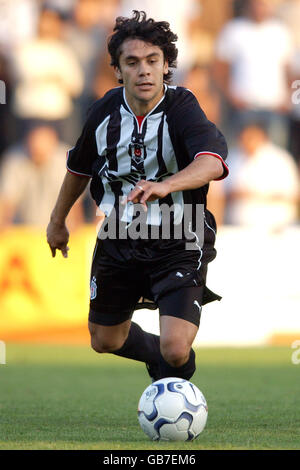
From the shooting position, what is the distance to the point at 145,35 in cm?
532

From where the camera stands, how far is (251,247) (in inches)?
426

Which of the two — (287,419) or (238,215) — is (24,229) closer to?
(238,215)

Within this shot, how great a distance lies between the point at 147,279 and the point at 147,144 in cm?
77

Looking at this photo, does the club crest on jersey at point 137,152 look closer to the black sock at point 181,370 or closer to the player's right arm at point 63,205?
the player's right arm at point 63,205

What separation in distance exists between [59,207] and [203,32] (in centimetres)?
717

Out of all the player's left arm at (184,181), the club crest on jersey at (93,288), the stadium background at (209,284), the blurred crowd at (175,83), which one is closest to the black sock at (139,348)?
the club crest on jersey at (93,288)

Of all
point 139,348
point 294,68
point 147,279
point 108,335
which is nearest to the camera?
point 147,279

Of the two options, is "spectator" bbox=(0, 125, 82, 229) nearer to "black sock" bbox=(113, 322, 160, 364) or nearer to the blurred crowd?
the blurred crowd

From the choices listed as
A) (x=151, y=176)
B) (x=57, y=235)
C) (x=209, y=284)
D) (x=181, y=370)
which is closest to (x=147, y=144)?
(x=151, y=176)

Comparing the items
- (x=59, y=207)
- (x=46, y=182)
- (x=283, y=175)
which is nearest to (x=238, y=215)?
(x=283, y=175)

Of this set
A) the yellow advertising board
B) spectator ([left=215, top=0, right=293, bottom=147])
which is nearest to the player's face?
the yellow advertising board

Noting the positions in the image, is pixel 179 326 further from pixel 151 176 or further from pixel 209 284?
pixel 209 284

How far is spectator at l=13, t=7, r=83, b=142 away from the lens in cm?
1178

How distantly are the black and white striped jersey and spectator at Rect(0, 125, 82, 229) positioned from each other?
5.78 meters
